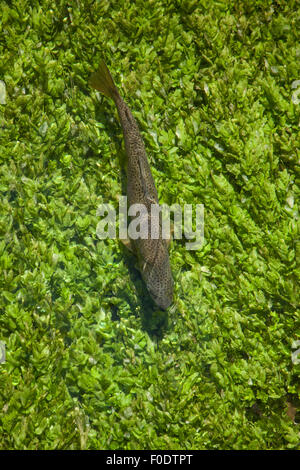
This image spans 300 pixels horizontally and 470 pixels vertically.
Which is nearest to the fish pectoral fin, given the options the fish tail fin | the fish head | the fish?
the fish

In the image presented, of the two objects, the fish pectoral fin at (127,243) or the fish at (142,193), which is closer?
the fish at (142,193)

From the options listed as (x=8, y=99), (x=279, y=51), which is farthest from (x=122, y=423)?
(x=279, y=51)

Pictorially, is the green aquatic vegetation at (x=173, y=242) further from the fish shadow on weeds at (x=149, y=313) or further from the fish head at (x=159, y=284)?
the fish head at (x=159, y=284)

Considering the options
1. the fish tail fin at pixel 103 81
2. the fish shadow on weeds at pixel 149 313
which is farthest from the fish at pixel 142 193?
the fish shadow on weeds at pixel 149 313

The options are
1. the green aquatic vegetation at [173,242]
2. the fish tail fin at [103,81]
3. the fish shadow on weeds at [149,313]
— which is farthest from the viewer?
the fish shadow on weeds at [149,313]

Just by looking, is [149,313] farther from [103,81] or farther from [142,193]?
[103,81]

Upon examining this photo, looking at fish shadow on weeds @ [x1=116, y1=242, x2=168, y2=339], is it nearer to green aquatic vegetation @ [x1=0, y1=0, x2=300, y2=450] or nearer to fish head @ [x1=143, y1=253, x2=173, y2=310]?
green aquatic vegetation @ [x1=0, y1=0, x2=300, y2=450]

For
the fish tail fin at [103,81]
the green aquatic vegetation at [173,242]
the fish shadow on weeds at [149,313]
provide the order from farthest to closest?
the fish shadow on weeds at [149,313] → the fish tail fin at [103,81] → the green aquatic vegetation at [173,242]
